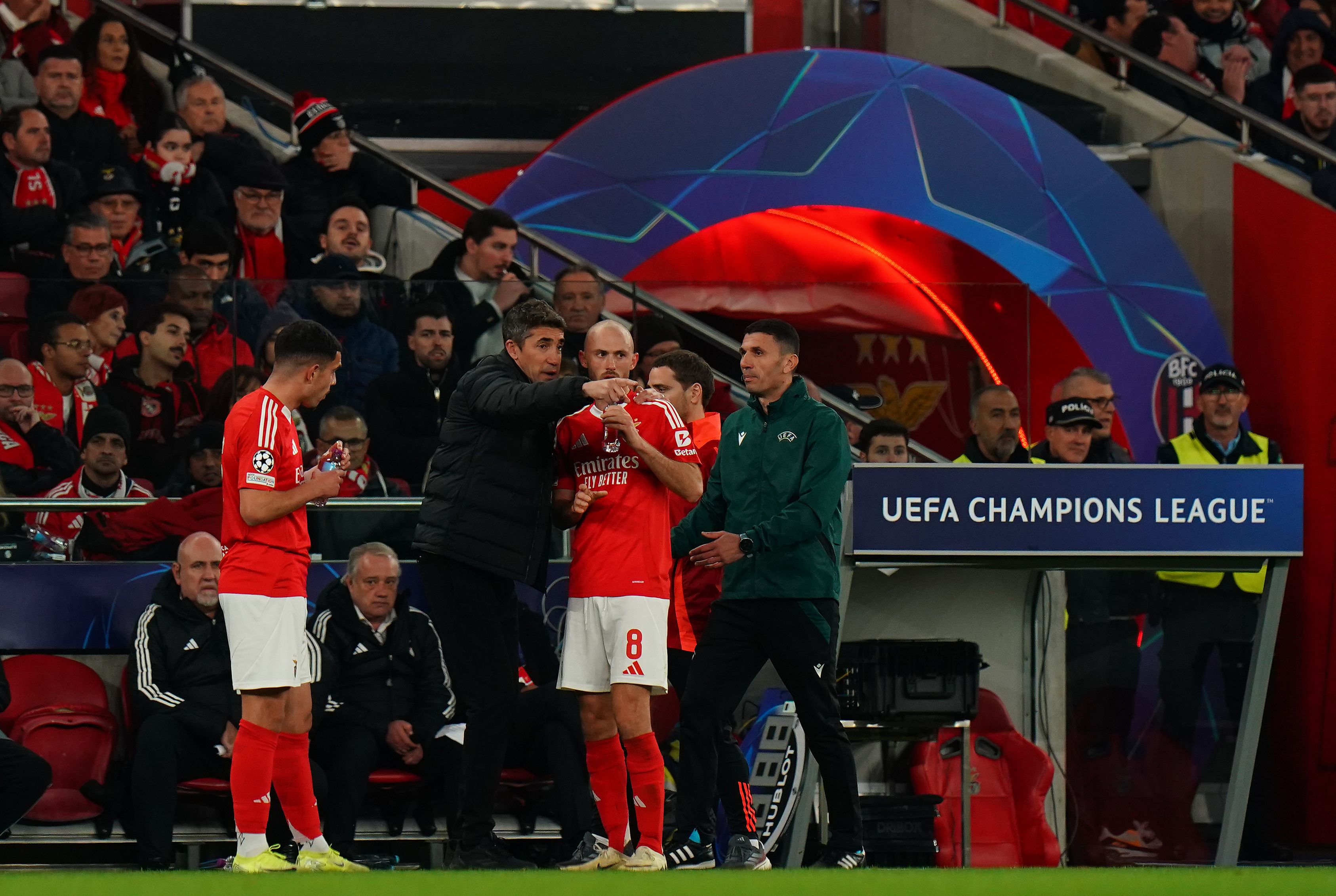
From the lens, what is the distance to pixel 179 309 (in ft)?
25.8

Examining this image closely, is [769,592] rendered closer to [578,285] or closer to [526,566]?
[526,566]

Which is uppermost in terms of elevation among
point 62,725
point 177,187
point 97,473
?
point 177,187

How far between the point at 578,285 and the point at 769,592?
2.66 metres

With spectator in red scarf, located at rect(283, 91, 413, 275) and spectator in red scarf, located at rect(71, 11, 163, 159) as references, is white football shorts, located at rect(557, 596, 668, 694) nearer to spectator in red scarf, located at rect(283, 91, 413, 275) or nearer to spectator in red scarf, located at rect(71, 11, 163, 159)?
spectator in red scarf, located at rect(283, 91, 413, 275)

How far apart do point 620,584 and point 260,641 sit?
1.17m

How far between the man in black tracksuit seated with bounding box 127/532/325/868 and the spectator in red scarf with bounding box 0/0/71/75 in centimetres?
460

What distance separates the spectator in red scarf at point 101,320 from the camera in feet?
25.6

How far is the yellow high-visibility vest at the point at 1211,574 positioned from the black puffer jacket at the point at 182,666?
16.4ft

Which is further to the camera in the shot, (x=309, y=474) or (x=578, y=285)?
(x=578, y=285)

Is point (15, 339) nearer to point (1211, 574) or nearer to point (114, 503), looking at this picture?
point (114, 503)

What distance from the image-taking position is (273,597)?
5.58 metres

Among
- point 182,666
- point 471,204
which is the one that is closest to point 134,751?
point 182,666

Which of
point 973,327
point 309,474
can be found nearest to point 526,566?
point 309,474

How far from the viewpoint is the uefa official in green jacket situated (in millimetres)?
5883
